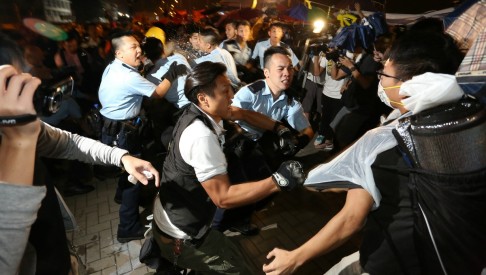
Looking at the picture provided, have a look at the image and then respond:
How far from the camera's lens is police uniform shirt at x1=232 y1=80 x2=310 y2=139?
13.0 feet

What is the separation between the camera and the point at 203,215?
249cm

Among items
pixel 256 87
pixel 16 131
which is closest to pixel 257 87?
pixel 256 87

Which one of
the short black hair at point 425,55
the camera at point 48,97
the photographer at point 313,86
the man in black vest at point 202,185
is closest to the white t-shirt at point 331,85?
the photographer at point 313,86

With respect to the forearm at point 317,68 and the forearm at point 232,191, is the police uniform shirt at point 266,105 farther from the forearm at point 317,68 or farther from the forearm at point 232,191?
the forearm at point 317,68

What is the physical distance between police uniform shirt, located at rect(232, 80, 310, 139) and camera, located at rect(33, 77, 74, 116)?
2565mm

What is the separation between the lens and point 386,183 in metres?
1.60

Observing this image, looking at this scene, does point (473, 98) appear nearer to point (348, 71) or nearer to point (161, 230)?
point (161, 230)

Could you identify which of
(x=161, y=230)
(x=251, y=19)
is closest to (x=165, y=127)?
(x=161, y=230)

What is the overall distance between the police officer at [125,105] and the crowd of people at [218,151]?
2 centimetres

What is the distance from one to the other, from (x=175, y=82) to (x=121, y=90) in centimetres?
106

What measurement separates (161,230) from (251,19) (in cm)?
976

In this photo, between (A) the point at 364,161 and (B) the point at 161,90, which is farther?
(B) the point at 161,90

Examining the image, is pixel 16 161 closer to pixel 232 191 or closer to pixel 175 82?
pixel 232 191

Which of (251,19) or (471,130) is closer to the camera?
(471,130)
